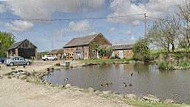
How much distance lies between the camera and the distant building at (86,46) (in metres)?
73.8

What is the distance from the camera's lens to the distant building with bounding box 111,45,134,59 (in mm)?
69025

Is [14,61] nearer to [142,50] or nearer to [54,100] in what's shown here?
[142,50]

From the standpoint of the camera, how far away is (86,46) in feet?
244

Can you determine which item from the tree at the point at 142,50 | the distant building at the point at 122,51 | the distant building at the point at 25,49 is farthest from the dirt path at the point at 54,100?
the distant building at the point at 25,49

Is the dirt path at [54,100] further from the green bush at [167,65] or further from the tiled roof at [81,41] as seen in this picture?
the tiled roof at [81,41]

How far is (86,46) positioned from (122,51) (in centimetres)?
1046

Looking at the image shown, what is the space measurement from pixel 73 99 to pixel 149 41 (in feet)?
Result: 155

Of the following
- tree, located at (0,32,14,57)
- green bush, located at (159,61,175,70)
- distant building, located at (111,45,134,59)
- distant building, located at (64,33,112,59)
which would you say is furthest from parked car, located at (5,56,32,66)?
tree, located at (0,32,14,57)

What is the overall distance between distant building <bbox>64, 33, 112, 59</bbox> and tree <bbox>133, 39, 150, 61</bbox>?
18.2 meters

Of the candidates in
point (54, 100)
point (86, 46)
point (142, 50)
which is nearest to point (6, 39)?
point (86, 46)

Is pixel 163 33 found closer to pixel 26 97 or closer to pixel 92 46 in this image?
pixel 92 46

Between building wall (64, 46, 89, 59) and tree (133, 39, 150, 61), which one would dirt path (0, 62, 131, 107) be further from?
building wall (64, 46, 89, 59)

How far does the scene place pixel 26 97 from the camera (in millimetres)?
13648

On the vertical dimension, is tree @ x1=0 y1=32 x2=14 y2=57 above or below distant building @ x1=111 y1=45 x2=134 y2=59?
above
